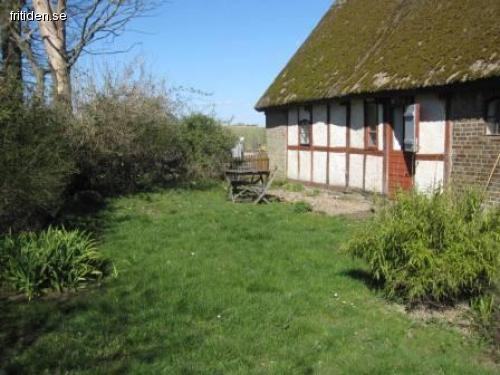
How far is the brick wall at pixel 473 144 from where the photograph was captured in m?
9.80

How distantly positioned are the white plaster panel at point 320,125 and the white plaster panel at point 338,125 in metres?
0.27

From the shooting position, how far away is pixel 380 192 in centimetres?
1320

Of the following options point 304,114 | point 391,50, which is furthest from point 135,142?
point 391,50

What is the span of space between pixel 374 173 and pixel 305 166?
12.4ft

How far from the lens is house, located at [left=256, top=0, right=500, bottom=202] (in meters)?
10.0

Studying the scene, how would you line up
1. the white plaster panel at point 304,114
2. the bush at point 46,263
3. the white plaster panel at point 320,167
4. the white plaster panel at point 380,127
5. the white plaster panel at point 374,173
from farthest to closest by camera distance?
the white plaster panel at point 304,114 < the white plaster panel at point 320,167 < the white plaster panel at point 374,173 < the white plaster panel at point 380,127 < the bush at point 46,263

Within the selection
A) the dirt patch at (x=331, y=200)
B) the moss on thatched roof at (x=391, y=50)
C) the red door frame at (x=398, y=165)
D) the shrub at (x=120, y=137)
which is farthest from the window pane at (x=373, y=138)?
the shrub at (x=120, y=137)

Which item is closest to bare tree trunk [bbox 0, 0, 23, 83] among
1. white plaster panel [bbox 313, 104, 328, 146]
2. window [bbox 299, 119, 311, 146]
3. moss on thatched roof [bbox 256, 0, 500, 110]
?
moss on thatched roof [bbox 256, 0, 500, 110]

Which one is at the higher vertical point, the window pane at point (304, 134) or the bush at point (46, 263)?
the window pane at point (304, 134)

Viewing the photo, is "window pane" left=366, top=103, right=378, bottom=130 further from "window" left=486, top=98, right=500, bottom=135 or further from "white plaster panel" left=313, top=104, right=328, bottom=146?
"window" left=486, top=98, right=500, bottom=135

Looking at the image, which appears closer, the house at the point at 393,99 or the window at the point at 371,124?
the house at the point at 393,99

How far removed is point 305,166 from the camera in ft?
55.6

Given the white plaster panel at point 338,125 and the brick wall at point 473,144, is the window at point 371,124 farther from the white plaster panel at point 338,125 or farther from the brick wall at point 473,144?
the brick wall at point 473,144

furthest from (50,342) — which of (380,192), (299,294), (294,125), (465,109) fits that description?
(294,125)
